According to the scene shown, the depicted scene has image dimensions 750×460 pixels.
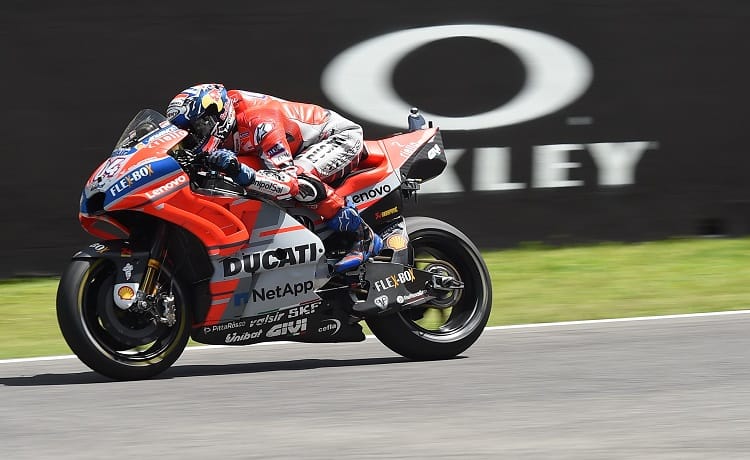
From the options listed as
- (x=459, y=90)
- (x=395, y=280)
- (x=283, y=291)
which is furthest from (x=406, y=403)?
(x=459, y=90)

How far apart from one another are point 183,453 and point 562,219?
22.2 feet

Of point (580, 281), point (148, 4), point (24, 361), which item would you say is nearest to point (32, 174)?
point (148, 4)

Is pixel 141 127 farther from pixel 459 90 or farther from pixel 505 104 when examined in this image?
pixel 505 104

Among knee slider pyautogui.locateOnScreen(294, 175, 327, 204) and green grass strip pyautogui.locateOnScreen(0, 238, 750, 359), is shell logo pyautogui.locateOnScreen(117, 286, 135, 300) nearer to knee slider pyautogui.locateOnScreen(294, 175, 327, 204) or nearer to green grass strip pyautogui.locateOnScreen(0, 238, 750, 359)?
knee slider pyautogui.locateOnScreen(294, 175, 327, 204)

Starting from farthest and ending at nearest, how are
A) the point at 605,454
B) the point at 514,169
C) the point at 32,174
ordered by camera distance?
the point at 514,169, the point at 32,174, the point at 605,454

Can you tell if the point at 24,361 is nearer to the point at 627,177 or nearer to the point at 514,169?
the point at 514,169

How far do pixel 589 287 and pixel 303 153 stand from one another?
378 centimetres

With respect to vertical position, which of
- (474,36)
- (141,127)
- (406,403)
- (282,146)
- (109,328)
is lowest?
(474,36)

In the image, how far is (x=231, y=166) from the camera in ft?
21.1

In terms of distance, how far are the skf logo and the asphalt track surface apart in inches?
17.1

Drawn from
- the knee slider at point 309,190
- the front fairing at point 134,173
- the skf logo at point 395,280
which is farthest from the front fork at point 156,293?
the skf logo at point 395,280

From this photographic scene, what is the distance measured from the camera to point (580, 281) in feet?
33.7

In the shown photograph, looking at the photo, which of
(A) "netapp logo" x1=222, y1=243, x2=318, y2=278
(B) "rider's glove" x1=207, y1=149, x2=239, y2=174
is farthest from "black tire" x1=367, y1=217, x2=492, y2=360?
(B) "rider's glove" x1=207, y1=149, x2=239, y2=174

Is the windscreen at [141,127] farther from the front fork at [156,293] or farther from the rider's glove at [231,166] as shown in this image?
the front fork at [156,293]
